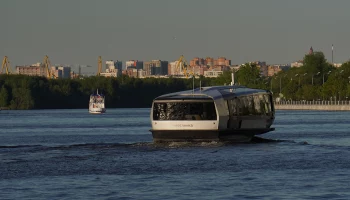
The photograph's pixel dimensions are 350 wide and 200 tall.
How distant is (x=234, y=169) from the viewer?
189 feet

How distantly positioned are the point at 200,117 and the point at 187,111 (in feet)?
3.03

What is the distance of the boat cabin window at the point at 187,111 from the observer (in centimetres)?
7338

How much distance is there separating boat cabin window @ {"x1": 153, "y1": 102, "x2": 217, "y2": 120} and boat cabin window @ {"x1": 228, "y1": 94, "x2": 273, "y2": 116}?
301 centimetres

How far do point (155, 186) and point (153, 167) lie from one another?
860 cm

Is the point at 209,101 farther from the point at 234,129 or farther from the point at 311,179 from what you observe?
the point at 311,179

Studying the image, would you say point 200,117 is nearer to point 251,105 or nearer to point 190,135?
point 190,135

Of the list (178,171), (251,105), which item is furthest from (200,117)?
(178,171)

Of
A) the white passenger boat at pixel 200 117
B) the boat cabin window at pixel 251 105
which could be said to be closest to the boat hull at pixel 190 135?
the white passenger boat at pixel 200 117

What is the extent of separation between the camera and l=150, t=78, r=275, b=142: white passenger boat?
240ft

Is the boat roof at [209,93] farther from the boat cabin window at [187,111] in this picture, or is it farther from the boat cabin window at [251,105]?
the boat cabin window at [187,111]

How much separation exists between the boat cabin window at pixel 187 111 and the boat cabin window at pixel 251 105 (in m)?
3.01

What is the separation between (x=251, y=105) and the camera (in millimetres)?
81562

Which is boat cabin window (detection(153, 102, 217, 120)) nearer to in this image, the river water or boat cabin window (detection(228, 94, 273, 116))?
the river water

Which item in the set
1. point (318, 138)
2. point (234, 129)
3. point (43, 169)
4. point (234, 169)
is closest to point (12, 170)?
point (43, 169)
